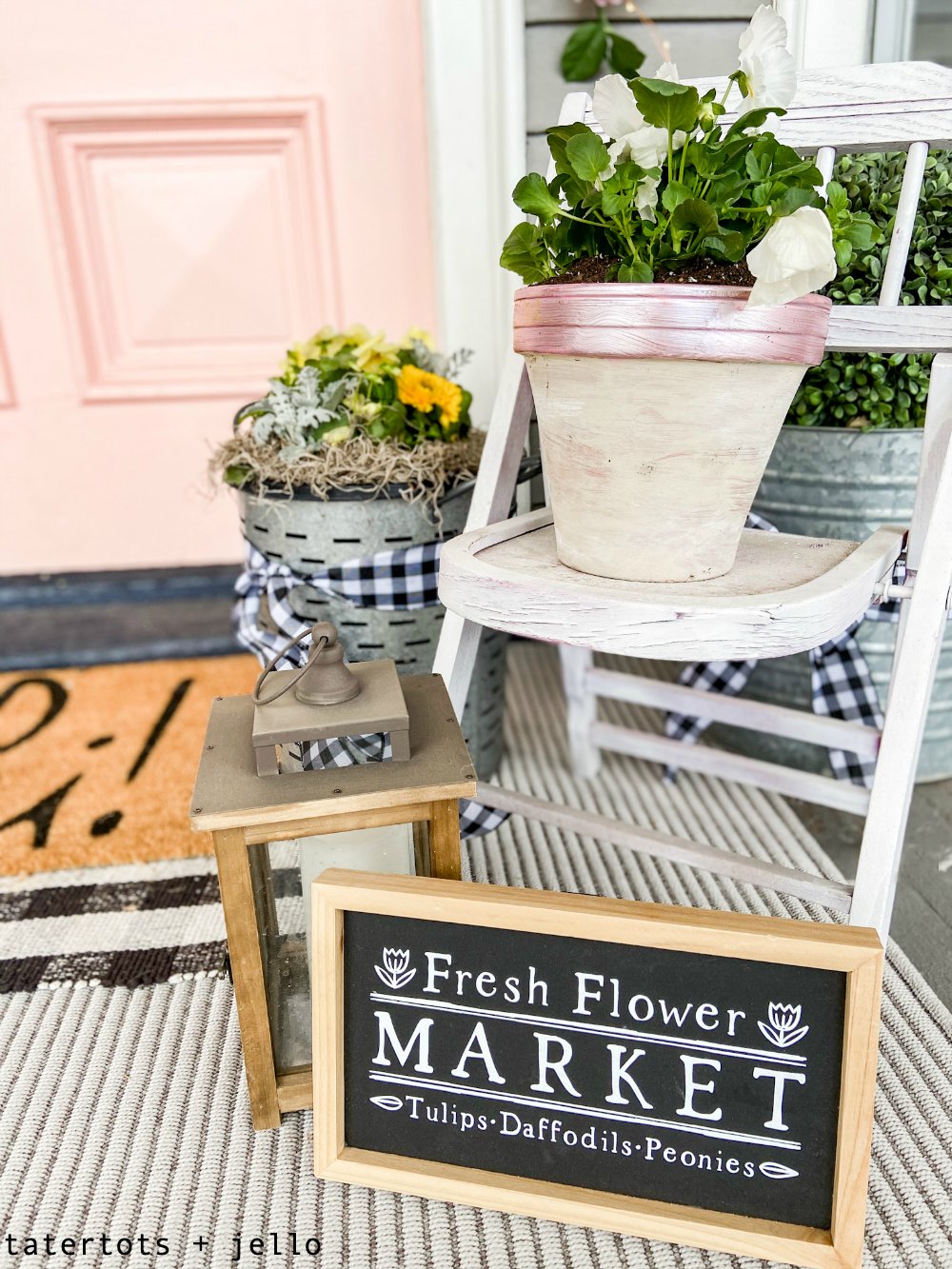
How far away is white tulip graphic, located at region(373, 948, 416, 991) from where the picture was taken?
68 centimetres

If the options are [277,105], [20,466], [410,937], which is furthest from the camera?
[20,466]

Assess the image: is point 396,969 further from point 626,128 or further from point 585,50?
point 585,50

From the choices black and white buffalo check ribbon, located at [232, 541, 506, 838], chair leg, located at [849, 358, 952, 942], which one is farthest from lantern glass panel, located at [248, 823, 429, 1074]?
chair leg, located at [849, 358, 952, 942]

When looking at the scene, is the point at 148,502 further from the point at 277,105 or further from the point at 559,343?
the point at 559,343

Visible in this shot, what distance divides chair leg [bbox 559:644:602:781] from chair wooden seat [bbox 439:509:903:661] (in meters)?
0.49

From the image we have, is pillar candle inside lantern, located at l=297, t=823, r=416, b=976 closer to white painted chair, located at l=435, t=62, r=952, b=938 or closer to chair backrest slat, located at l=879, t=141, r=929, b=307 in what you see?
white painted chair, located at l=435, t=62, r=952, b=938

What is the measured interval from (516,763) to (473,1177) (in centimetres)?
74

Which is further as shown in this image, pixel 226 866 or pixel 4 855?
pixel 4 855

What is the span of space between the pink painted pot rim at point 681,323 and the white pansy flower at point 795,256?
4 cm

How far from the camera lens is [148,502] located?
1789 mm

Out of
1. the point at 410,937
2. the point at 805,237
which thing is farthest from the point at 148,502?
the point at 805,237

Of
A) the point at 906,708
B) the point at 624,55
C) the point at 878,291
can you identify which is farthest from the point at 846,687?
the point at 624,55

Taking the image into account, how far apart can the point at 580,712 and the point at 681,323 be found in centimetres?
78

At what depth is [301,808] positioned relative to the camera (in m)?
0.66
